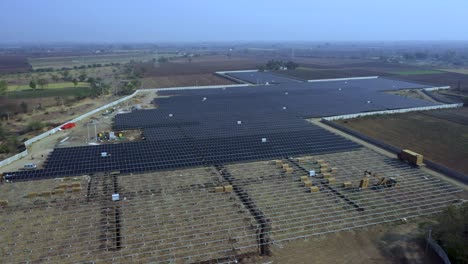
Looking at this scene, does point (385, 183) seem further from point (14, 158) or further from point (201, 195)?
point (14, 158)

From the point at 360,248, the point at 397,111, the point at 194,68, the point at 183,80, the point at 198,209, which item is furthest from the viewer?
the point at 194,68

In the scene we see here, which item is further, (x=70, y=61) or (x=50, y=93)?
(x=70, y=61)

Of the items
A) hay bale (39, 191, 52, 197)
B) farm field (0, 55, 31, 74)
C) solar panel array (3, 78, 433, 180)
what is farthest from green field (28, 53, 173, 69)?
hay bale (39, 191, 52, 197)

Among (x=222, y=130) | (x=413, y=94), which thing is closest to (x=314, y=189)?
(x=222, y=130)

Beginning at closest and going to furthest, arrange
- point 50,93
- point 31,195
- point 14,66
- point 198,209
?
point 198,209 → point 31,195 → point 50,93 → point 14,66

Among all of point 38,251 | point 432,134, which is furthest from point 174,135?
point 432,134

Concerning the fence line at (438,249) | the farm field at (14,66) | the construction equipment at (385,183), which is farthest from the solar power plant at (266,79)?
the farm field at (14,66)

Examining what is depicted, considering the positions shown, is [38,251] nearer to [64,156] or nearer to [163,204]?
[163,204]
